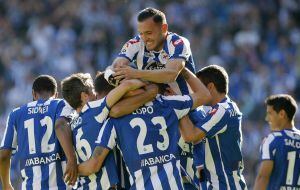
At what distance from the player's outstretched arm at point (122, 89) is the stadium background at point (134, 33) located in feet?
34.5

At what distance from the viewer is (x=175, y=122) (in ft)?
26.0

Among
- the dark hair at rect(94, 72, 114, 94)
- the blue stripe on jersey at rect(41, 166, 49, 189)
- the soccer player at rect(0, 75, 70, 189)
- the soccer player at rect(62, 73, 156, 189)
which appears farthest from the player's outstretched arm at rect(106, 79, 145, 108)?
the blue stripe on jersey at rect(41, 166, 49, 189)

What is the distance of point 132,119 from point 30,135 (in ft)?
4.13

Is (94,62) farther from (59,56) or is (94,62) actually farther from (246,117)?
(246,117)

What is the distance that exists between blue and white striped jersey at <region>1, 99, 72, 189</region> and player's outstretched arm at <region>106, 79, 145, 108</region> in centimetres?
84

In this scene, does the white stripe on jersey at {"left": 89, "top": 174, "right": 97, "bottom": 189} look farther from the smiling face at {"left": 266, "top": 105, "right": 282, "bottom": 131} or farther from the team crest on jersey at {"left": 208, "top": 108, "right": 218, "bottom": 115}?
the smiling face at {"left": 266, "top": 105, "right": 282, "bottom": 131}

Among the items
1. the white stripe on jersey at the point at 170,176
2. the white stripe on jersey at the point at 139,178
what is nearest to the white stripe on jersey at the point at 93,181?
the white stripe on jersey at the point at 139,178

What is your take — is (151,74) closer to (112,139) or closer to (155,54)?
(155,54)

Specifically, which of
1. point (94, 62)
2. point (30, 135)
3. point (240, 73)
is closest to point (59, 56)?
point (94, 62)

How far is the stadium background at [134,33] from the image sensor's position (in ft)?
61.9

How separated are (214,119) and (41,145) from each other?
5.45 feet

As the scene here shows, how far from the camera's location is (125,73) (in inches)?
308

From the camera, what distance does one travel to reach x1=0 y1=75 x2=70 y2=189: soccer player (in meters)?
8.55

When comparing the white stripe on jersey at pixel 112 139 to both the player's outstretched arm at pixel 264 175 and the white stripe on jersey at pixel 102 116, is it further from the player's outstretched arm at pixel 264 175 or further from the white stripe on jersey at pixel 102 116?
the player's outstretched arm at pixel 264 175
